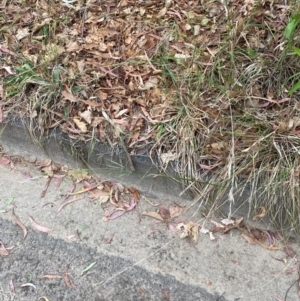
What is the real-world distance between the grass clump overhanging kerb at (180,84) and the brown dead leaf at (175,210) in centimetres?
15

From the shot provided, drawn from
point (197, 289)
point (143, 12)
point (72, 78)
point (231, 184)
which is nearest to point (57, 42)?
point (72, 78)

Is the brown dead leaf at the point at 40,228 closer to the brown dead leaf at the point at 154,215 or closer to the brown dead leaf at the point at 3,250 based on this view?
the brown dead leaf at the point at 3,250

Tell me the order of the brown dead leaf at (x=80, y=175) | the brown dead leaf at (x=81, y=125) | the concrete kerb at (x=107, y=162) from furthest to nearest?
the brown dead leaf at (x=80, y=175) < the brown dead leaf at (x=81, y=125) < the concrete kerb at (x=107, y=162)

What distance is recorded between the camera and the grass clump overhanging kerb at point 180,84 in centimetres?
257

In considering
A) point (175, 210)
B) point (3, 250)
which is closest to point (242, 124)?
point (175, 210)

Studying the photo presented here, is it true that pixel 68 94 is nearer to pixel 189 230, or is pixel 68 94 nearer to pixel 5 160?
pixel 5 160

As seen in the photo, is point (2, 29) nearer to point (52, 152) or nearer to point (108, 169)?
point (52, 152)

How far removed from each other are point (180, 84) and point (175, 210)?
27.3 inches

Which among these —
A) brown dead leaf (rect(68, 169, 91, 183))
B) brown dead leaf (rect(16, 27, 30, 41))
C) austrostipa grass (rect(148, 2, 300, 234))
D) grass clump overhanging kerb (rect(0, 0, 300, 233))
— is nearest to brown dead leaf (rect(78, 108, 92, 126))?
grass clump overhanging kerb (rect(0, 0, 300, 233))

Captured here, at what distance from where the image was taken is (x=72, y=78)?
293cm

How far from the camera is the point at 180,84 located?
9.21ft

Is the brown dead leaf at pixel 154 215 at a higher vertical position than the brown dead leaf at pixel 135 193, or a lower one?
lower

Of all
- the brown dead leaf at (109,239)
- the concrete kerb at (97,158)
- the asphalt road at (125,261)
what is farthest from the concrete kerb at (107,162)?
the brown dead leaf at (109,239)

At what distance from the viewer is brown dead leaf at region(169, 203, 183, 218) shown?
2.75 m
